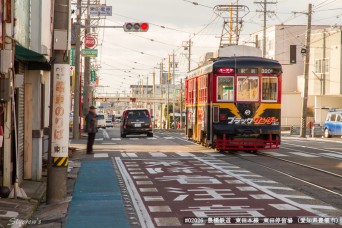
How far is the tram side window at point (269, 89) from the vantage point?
2628 centimetres

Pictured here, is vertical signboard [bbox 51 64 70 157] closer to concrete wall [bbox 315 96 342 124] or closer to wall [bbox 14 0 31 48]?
wall [bbox 14 0 31 48]

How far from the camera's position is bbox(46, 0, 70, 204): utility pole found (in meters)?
12.9

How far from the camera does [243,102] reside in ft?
85.5

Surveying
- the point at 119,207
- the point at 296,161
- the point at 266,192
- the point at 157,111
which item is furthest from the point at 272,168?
the point at 157,111

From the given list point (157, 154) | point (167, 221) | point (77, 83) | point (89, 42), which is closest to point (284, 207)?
point (167, 221)

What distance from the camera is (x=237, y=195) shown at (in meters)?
14.0

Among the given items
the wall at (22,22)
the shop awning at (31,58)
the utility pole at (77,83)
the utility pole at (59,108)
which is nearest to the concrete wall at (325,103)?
the utility pole at (77,83)

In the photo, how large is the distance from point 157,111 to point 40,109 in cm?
15939

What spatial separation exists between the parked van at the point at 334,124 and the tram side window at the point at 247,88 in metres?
23.2

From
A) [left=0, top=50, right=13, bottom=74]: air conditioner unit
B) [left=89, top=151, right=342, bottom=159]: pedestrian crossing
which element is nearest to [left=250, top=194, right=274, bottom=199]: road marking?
[left=0, top=50, right=13, bottom=74]: air conditioner unit

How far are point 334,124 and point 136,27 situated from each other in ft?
73.3

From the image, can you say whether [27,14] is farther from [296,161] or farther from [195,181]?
[296,161]

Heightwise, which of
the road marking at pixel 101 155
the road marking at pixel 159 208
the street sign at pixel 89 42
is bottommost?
the road marking at pixel 159 208

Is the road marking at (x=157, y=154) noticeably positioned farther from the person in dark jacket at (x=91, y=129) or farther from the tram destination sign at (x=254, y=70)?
the tram destination sign at (x=254, y=70)
